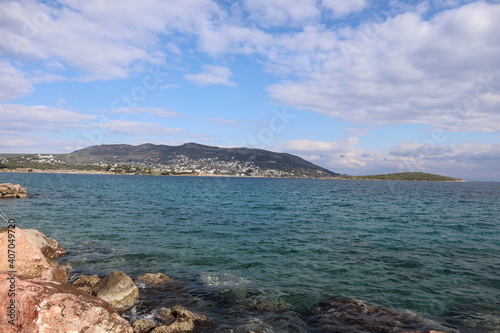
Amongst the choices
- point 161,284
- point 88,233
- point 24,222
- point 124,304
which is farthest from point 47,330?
point 24,222

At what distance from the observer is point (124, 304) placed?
44.7 ft

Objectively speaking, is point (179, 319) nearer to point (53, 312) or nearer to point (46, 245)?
point (53, 312)

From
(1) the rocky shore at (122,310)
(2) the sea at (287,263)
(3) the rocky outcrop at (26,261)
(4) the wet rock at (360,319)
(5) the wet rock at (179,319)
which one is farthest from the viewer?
(2) the sea at (287,263)

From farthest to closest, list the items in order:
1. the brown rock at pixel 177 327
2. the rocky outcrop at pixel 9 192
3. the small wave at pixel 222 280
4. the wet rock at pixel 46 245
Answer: the rocky outcrop at pixel 9 192
the wet rock at pixel 46 245
the small wave at pixel 222 280
the brown rock at pixel 177 327

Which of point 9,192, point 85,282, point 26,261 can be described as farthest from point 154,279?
point 9,192

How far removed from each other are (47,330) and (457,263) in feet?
85.6

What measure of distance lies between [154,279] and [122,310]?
3.70m

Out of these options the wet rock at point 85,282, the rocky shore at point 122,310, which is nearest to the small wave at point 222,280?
the rocky shore at point 122,310

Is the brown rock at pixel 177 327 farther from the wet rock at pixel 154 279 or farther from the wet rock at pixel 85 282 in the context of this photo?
the wet rock at pixel 85 282

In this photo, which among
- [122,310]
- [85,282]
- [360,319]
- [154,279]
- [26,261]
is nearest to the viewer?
[360,319]

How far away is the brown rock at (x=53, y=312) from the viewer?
873cm

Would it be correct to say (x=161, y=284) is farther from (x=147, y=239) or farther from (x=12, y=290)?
(x=147, y=239)

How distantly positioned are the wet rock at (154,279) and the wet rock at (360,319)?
28.6 feet

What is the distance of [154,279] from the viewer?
16.9m
